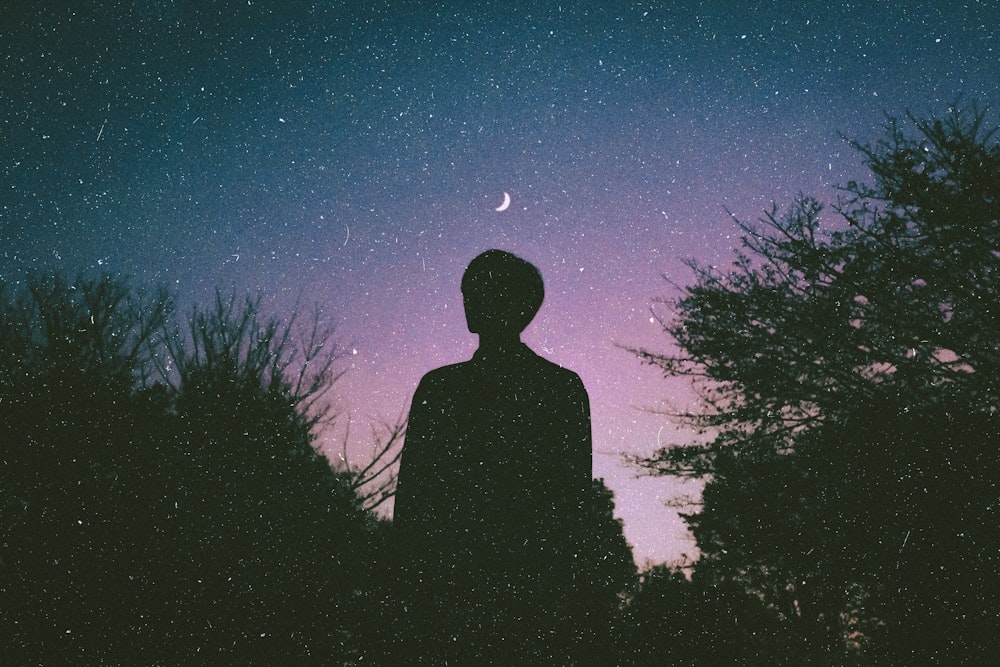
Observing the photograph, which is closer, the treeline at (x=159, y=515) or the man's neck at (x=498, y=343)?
the man's neck at (x=498, y=343)

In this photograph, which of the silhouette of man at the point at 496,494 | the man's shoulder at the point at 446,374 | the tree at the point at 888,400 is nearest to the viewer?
the silhouette of man at the point at 496,494

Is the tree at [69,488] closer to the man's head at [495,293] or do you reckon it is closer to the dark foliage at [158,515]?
the dark foliage at [158,515]

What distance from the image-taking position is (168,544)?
33.1 ft

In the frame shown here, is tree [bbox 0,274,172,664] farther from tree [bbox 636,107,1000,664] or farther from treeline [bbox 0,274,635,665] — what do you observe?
tree [bbox 636,107,1000,664]

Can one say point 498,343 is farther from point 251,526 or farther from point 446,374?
point 251,526

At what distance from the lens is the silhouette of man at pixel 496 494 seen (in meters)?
1.48

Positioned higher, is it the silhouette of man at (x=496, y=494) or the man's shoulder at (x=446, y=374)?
the man's shoulder at (x=446, y=374)

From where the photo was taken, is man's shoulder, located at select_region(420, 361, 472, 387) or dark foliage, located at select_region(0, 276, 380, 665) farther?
dark foliage, located at select_region(0, 276, 380, 665)

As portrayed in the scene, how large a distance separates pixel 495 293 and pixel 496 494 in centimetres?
68

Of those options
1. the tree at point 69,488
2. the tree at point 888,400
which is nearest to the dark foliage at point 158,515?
the tree at point 69,488

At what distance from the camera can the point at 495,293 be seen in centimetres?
181

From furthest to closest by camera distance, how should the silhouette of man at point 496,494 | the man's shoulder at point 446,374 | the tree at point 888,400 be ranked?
the tree at point 888,400, the man's shoulder at point 446,374, the silhouette of man at point 496,494

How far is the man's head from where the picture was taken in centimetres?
182

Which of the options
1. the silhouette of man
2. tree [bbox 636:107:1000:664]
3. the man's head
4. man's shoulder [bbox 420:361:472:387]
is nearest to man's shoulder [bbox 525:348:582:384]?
the silhouette of man
